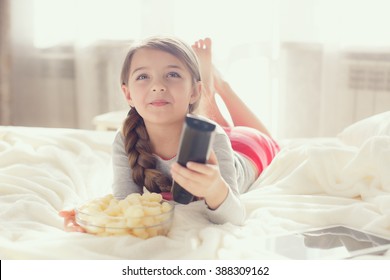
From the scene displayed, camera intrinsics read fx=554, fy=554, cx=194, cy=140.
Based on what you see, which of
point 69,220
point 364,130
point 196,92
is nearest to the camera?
point 69,220

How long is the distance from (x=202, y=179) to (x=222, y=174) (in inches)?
7.5

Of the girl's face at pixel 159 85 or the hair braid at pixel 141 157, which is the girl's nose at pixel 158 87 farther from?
the hair braid at pixel 141 157

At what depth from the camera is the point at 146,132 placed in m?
1.17

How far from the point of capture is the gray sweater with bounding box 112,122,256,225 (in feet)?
3.21

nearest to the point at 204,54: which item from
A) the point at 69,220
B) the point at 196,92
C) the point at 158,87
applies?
the point at 196,92

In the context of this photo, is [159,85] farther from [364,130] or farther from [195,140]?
[364,130]

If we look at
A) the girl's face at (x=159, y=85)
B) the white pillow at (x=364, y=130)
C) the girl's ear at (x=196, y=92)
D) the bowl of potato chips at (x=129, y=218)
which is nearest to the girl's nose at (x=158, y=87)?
the girl's face at (x=159, y=85)

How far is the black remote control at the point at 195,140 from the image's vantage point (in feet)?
2.55

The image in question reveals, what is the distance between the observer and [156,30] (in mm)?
2297

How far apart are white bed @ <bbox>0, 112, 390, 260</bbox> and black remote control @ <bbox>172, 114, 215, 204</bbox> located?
0.46ft

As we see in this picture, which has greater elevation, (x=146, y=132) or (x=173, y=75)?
(x=173, y=75)

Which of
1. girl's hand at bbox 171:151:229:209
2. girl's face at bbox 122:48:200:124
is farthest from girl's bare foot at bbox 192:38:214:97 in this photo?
girl's hand at bbox 171:151:229:209

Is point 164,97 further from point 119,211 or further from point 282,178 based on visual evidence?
point 282,178

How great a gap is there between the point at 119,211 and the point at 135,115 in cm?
32
